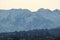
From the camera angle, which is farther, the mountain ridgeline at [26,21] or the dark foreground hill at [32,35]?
the mountain ridgeline at [26,21]

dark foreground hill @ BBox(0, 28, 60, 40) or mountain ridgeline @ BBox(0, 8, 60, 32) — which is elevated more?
mountain ridgeline @ BBox(0, 8, 60, 32)

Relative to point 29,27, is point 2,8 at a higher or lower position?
higher

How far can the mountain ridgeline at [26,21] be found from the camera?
104cm

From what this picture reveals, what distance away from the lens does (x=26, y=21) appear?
1115 millimetres

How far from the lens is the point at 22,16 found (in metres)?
1.19

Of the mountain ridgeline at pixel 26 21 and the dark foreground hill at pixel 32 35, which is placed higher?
the mountain ridgeline at pixel 26 21

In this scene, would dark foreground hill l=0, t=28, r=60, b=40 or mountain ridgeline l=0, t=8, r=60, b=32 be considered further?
mountain ridgeline l=0, t=8, r=60, b=32

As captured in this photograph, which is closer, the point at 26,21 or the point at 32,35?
the point at 32,35

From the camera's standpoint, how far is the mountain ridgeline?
3.40 feet
